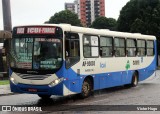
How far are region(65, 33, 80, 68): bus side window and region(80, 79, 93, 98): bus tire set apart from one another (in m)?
1.30

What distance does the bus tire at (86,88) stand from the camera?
17.0m

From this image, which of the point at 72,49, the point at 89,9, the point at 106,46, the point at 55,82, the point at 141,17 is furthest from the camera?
the point at 89,9

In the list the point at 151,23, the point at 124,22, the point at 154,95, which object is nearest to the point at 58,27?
the point at 154,95

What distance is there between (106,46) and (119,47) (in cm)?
163

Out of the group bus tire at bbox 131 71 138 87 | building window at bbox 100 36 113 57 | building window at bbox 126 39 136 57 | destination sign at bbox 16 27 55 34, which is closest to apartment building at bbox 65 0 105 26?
bus tire at bbox 131 71 138 87

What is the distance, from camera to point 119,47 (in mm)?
20531

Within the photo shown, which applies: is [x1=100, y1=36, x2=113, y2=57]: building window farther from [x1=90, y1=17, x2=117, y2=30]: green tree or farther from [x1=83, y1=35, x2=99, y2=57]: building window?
[x1=90, y1=17, x2=117, y2=30]: green tree

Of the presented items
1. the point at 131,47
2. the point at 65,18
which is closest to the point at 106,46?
the point at 131,47

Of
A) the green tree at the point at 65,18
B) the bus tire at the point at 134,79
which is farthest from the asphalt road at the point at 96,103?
the green tree at the point at 65,18

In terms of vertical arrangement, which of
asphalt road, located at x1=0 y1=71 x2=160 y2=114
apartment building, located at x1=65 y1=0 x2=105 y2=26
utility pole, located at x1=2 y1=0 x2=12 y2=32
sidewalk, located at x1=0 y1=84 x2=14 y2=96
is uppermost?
apartment building, located at x1=65 y1=0 x2=105 y2=26

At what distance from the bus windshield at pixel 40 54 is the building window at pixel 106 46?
3830mm

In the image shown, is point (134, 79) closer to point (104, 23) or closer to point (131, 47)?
point (131, 47)

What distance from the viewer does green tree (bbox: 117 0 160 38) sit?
65.1 meters

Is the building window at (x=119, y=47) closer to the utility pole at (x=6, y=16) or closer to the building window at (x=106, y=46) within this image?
the building window at (x=106, y=46)
